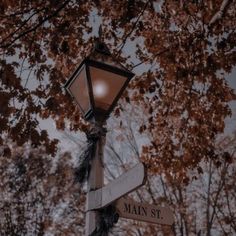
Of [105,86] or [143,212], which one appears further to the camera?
[105,86]

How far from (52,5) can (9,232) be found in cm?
2125

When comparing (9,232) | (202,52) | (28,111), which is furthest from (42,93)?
(9,232)

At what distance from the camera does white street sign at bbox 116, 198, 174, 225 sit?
344 centimetres

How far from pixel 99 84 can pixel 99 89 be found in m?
0.05

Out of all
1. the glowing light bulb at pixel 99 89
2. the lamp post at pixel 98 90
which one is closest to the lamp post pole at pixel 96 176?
the lamp post at pixel 98 90

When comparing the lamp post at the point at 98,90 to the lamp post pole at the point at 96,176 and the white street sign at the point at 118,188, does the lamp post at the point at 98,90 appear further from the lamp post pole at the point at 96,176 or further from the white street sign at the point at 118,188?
the white street sign at the point at 118,188

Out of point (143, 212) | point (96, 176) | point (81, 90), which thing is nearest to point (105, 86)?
point (81, 90)

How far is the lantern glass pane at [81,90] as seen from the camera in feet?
12.3

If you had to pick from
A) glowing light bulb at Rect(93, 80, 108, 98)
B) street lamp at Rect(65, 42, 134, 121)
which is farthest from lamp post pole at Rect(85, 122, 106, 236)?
glowing light bulb at Rect(93, 80, 108, 98)

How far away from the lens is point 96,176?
3609 millimetres

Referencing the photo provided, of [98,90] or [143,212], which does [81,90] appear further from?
[143,212]

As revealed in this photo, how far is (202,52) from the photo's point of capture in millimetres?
8164

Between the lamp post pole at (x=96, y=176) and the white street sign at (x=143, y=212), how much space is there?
8.3 inches

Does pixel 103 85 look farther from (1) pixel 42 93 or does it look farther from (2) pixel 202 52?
(2) pixel 202 52
